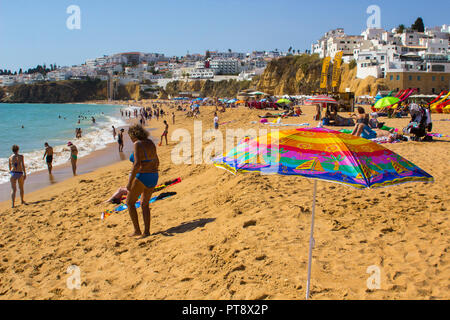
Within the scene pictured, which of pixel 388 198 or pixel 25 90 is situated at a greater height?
pixel 25 90

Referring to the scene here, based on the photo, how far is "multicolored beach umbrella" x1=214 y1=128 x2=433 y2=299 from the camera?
2.49 m

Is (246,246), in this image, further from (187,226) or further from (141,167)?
(141,167)

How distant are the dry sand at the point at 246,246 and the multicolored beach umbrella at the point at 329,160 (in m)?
1.18

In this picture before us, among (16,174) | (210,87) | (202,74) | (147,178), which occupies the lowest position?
(16,174)

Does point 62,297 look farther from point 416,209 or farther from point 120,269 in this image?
point 416,209

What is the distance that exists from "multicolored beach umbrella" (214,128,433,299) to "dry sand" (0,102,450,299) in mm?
1181

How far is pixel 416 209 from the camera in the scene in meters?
4.93

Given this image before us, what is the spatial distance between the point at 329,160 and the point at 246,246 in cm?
191

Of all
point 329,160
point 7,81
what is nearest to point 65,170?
point 329,160

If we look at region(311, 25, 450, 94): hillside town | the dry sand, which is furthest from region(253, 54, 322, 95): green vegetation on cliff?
the dry sand

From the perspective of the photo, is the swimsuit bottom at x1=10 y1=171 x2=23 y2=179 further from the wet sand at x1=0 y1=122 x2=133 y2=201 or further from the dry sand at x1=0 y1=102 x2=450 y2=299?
the wet sand at x1=0 y1=122 x2=133 y2=201

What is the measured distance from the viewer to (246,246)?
408cm

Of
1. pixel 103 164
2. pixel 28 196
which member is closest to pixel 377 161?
pixel 28 196
